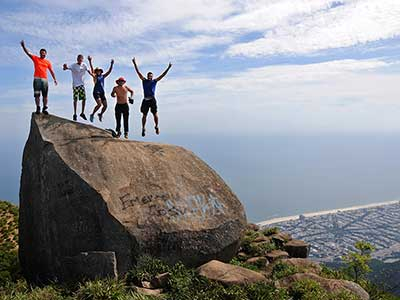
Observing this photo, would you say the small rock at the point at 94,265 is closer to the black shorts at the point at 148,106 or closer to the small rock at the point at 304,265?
the small rock at the point at 304,265

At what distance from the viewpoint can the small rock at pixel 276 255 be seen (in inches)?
585

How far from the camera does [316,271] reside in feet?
44.9

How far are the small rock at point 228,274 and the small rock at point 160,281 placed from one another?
1.02 meters

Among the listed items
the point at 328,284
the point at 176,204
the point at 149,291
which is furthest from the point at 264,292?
the point at 176,204

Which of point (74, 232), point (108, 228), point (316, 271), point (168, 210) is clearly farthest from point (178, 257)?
point (316, 271)

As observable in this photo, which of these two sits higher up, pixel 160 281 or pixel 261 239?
pixel 160 281

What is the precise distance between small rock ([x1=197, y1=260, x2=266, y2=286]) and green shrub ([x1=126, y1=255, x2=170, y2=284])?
120 centimetres

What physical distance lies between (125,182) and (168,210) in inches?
67.6

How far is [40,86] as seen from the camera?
14.2 meters

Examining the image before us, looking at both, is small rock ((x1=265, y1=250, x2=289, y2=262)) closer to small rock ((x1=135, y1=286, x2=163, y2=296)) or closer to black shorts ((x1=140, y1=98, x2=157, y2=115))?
small rock ((x1=135, y1=286, x2=163, y2=296))

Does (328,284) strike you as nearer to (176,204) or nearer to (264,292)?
(264,292)

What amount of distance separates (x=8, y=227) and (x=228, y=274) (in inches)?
641

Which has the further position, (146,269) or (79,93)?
(79,93)

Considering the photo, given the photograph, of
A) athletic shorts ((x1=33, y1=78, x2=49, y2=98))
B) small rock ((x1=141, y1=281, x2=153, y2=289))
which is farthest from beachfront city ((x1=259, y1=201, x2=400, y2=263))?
Answer: athletic shorts ((x1=33, y1=78, x2=49, y2=98))
